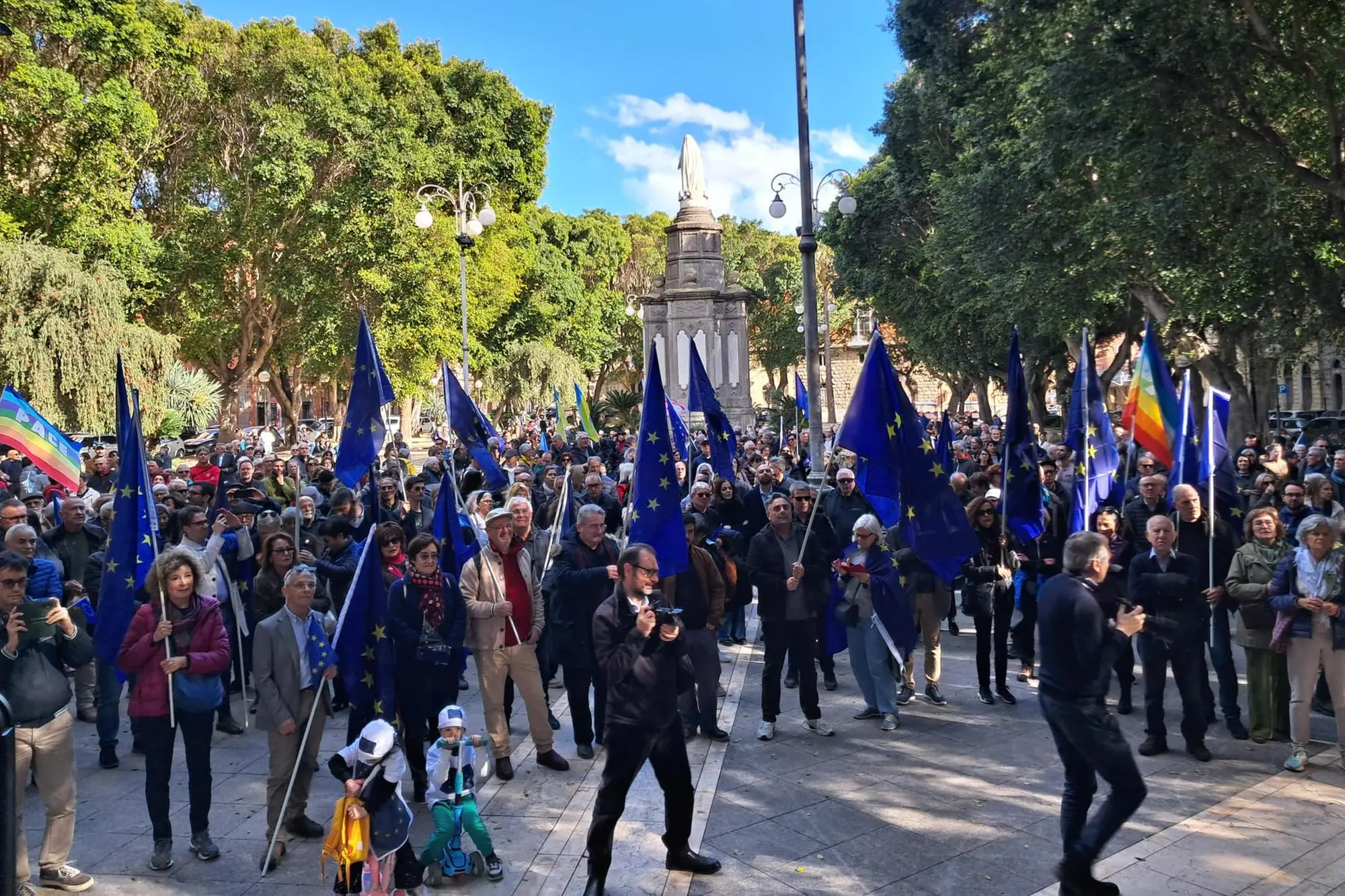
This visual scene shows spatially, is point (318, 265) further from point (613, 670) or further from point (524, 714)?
point (613, 670)

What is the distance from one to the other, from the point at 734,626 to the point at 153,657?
21.4ft

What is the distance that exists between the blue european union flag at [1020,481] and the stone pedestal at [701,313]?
90.3 ft

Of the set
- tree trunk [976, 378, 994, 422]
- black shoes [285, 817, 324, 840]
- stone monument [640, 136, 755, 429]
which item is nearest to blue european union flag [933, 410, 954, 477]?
black shoes [285, 817, 324, 840]

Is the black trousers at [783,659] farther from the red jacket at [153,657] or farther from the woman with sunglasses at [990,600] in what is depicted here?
the red jacket at [153,657]

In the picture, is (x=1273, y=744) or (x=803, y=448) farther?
(x=803, y=448)

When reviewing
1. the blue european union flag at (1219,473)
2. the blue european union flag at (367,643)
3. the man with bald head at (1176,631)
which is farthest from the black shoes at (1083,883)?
the blue european union flag at (1219,473)

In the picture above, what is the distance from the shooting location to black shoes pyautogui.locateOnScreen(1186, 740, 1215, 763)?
698 centimetres

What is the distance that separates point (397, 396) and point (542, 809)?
99.4ft

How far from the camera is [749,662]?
1015 centimetres

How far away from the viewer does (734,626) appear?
11.1 metres

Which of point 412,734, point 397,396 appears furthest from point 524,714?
point 397,396

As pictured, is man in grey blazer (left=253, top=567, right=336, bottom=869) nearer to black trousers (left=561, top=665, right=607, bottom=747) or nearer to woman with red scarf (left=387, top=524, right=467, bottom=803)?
woman with red scarf (left=387, top=524, right=467, bottom=803)

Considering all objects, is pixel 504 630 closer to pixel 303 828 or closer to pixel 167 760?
pixel 303 828

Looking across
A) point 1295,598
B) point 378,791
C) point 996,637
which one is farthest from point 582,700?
point 1295,598
